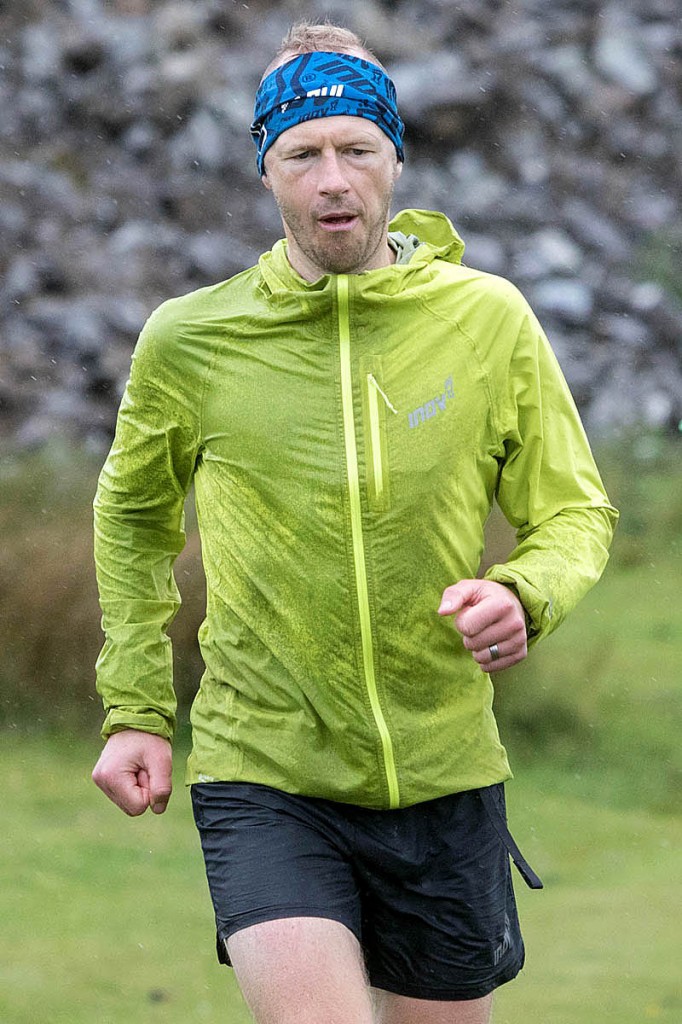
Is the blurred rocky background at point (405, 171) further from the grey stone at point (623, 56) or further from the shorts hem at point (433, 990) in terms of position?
the shorts hem at point (433, 990)

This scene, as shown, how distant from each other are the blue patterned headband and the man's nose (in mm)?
105

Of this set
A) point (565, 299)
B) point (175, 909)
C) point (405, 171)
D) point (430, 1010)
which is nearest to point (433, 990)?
point (430, 1010)

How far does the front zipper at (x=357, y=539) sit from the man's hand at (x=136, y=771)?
0.43 m

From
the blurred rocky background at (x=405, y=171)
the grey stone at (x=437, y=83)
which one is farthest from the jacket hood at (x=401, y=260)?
the grey stone at (x=437, y=83)

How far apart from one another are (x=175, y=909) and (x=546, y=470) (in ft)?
11.9

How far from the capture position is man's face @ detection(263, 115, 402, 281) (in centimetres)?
310

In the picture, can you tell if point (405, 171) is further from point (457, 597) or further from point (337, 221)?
point (457, 597)

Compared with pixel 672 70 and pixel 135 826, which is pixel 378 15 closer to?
pixel 672 70

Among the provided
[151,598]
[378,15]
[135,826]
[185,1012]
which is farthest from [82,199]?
[151,598]

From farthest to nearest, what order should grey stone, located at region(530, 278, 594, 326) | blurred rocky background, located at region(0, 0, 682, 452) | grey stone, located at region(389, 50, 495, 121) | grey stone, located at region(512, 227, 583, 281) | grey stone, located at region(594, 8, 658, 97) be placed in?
grey stone, located at region(594, 8, 658, 97) < grey stone, located at region(389, 50, 495, 121) < grey stone, located at region(512, 227, 583, 281) < grey stone, located at region(530, 278, 594, 326) < blurred rocky background, located at region(0, 0, 682, 452)

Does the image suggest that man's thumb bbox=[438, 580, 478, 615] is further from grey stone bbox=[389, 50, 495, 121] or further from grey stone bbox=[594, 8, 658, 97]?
grey stone bbox=[594, 8, 658, 97]

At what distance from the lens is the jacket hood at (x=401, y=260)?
311cm

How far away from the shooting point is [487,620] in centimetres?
281

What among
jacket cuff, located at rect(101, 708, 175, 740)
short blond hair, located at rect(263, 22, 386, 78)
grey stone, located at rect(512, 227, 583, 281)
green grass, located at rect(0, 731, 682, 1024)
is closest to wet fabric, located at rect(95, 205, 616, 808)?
jacket cuff, located at rect(101, 708, 175, 740)
